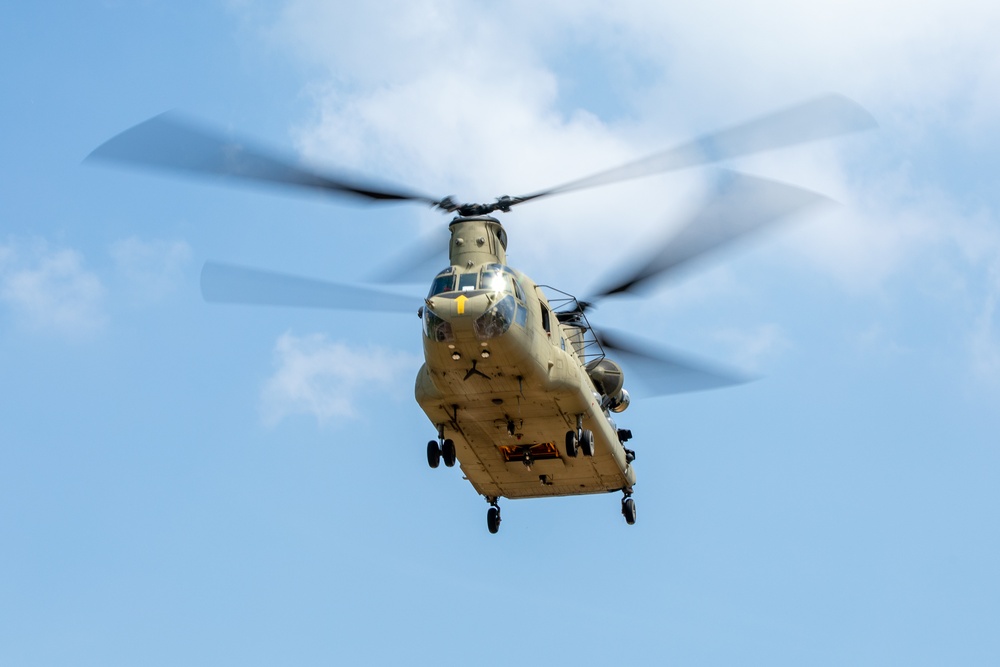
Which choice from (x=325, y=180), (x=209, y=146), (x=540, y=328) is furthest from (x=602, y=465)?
(x=209, y=146)

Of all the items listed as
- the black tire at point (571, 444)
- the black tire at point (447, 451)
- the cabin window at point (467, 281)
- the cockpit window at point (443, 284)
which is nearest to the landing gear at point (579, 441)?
the black tire at point (571, 444)

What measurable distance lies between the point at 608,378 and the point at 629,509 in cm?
354

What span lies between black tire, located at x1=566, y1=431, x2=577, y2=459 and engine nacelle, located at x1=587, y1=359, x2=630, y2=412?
3187 mm

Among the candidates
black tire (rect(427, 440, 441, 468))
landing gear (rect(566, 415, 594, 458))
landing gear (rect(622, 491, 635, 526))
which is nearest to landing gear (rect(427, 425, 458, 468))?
black tire (rect(427, 440, 441, 468))

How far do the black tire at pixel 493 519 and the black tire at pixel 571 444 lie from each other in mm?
5146

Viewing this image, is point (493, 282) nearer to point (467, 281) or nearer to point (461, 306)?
point (467, 281)

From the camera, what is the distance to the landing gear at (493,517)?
129 feet

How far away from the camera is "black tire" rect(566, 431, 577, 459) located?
34688 mm

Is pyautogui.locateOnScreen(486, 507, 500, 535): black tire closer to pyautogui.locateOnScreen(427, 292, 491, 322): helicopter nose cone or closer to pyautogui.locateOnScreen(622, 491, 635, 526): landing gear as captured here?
pyautogui.locateOnScreen(622, 491, 635, 526): landing gear

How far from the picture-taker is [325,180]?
111 ft

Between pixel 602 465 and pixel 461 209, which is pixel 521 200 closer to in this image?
pixel 461 209

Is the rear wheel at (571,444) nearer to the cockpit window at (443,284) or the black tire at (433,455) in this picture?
the black tire at (433,455)

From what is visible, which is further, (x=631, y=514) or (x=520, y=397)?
(x=631, y=514)

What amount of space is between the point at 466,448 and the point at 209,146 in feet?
30.5
